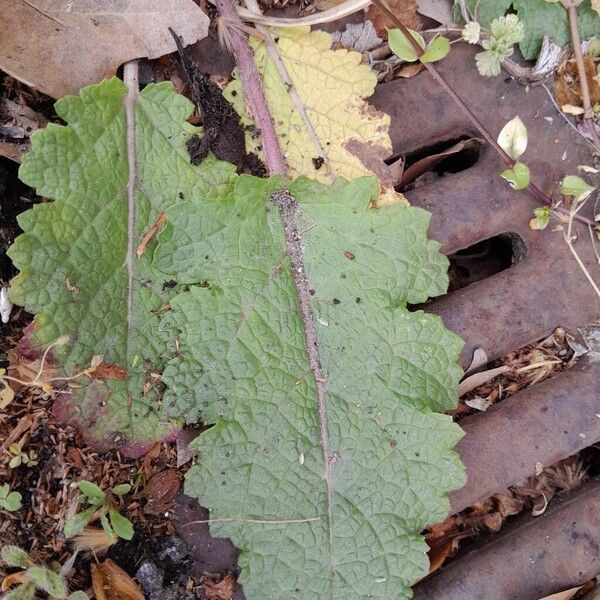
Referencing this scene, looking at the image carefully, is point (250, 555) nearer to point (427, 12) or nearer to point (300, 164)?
point (300, 164)

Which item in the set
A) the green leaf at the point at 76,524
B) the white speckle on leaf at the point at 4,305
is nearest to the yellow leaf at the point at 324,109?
the white speckle on leaf at the point at 4,305

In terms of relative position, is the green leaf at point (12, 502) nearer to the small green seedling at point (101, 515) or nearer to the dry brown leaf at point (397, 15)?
the small green seedling at point (101, 515)

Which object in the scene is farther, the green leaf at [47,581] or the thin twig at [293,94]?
the thin twig at [293,94]

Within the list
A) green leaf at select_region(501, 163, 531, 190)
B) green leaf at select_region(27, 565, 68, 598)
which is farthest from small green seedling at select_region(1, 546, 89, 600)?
green leaf at select_region(501, 163, 531, 190)

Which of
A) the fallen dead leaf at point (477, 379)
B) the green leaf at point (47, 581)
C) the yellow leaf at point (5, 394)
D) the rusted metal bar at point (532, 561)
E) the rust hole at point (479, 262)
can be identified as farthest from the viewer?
the rust hole at point (479, 262)

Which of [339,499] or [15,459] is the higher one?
[15,459]

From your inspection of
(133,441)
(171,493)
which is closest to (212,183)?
(133,441)

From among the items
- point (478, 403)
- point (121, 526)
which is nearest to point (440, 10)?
point (478, 403)
